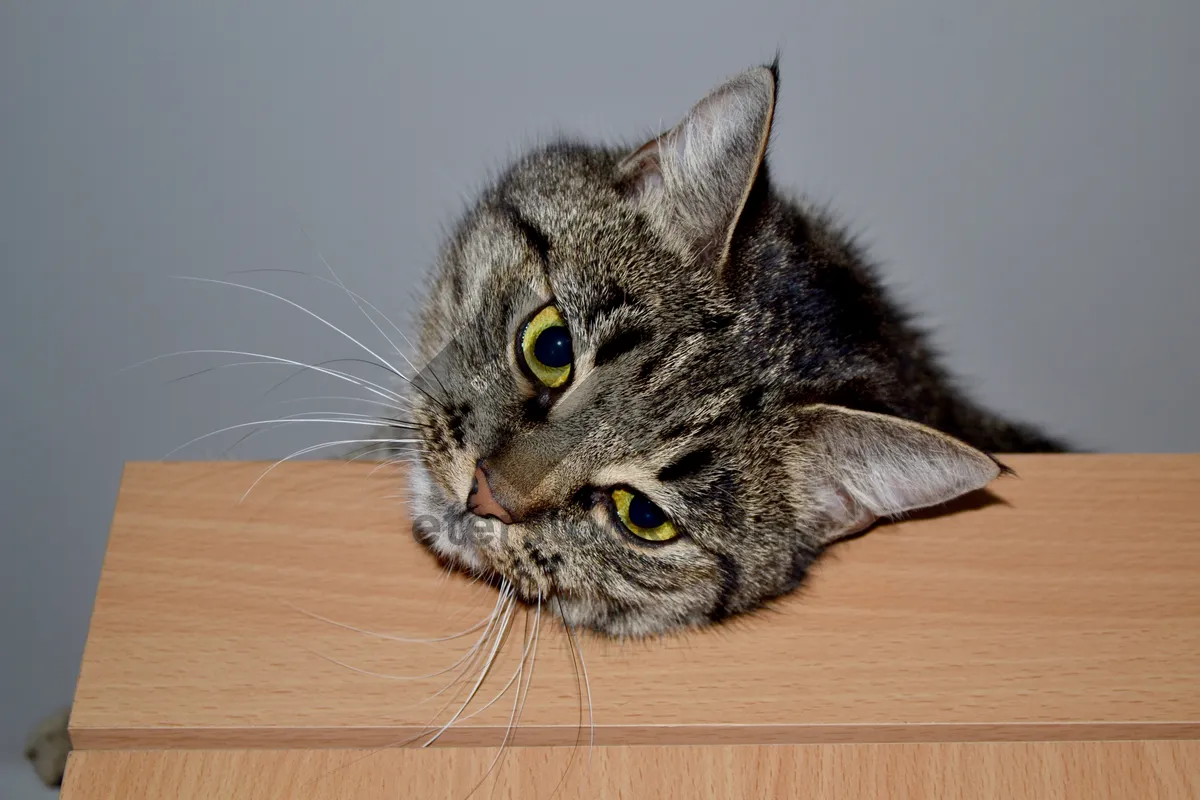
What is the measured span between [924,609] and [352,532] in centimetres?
73

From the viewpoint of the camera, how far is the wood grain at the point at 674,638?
107cm

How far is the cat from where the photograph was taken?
1215 millimetres

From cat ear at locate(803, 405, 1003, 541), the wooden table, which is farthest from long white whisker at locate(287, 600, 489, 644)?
cat ear at locate(803, 405, 1003, 541)

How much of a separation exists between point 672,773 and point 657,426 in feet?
1.35

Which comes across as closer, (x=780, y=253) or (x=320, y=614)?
(x=320, y=614)

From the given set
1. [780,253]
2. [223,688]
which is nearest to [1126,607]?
[780,253]

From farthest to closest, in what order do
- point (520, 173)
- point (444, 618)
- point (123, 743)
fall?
point (520, 173) < point (444, 618) < point (123, 743)

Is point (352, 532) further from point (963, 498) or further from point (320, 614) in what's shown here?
point (963, 498)

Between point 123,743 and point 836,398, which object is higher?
point 836,398

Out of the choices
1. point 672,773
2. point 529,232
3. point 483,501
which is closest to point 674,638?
point 672,773

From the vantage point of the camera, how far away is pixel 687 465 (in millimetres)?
1230

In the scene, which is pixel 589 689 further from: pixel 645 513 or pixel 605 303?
pixel 605 303

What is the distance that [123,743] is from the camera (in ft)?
3.46

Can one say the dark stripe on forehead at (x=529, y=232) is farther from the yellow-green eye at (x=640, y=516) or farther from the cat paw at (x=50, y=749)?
the cat paw at (x=50, y=749)
